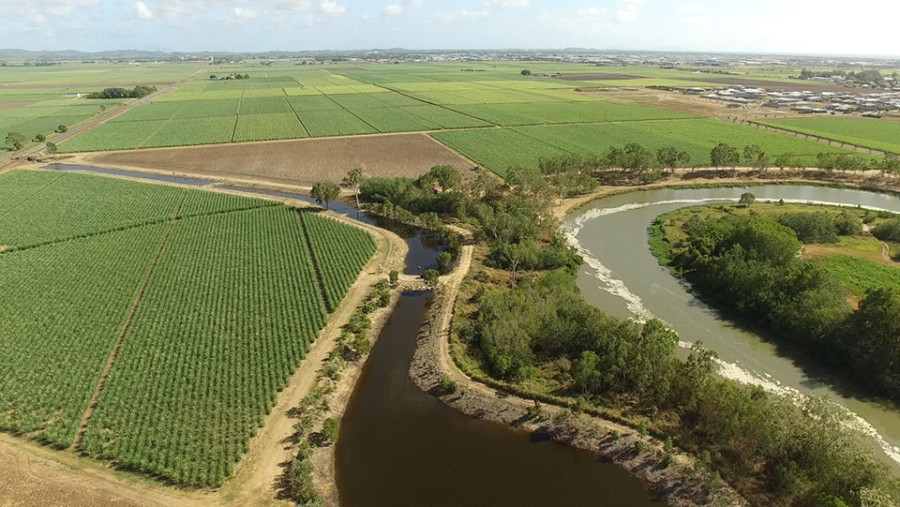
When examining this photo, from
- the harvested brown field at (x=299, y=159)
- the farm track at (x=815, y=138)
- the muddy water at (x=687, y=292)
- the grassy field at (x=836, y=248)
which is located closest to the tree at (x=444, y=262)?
the muddy water at (x=687, y=292)

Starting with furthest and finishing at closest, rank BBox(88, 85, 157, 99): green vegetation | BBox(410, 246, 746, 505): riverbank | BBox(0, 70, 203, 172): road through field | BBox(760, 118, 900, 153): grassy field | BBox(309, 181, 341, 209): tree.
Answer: BBox(88, 85, 157, 99): green vegetation → BBox(760, 118, 900, 153): grassy field → BBox(0, 70, 203, 172): road through field → BBox(309, 181, 341, 209): tree → BBox(410, 246, 746, 505): riverbank

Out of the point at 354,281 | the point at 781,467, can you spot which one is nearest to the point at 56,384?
the point at 354,281

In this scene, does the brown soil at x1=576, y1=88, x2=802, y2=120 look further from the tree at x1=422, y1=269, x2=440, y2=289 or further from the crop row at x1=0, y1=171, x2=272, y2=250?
the crop row at x1=0, y1=171, x2=272, y2=250

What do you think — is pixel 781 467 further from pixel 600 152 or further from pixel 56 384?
pixel 600 152

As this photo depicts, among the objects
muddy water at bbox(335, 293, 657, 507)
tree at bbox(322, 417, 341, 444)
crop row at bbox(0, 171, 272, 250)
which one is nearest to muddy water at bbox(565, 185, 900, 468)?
muddy water at bbox(335, 293, 657, 507)

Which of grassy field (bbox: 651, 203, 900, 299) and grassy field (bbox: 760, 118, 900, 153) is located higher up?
grassy field (bbox: 760, 118, 900, 153)

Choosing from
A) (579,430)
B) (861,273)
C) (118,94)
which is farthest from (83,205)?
(118,94)
